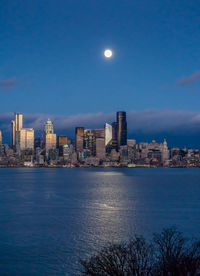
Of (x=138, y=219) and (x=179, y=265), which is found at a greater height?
(x=179, y=265)

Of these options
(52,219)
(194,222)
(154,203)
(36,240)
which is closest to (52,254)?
(36,240)

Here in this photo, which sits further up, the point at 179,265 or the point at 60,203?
the point at 179,265

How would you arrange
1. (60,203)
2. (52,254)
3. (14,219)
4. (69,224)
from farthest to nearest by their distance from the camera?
(60,203) < (14,219) < (69,224) < (52,254)

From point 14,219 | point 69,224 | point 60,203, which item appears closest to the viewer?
point 69,224

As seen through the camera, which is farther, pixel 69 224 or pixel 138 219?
pixel 138 219

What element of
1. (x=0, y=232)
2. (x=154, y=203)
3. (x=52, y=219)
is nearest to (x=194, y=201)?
(x=154, y=203)

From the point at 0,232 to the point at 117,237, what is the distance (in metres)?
10.2

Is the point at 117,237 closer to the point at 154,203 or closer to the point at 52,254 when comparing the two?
the point at 52,254

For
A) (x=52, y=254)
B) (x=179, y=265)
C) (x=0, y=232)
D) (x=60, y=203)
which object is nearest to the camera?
(x=179, y=265)

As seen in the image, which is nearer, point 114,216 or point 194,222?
point 194,222

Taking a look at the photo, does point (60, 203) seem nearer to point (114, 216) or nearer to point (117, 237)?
point (114, 216)

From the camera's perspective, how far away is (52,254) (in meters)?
21.7

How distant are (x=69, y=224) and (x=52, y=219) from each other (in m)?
3.27

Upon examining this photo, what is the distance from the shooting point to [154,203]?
150ft
